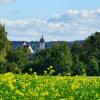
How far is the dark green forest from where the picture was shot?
76.8 metres

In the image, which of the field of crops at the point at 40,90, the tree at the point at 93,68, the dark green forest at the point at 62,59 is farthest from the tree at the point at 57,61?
the field of crops at the point at 40,90

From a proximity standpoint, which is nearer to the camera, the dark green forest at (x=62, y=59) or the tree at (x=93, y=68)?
the tree at (x=93, y=68)

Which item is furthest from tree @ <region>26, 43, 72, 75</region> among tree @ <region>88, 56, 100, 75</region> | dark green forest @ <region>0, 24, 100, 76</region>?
tree @ <region>88, 56, 100, 75</region>

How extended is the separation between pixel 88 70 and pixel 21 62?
37410 millimetres

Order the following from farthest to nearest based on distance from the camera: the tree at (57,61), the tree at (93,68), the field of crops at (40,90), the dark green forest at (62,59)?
the tree at (57,61), the dark green forest at (62,59), the tree at (93,68), the field of crops at (40,90)

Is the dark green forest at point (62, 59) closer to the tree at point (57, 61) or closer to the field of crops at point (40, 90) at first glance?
the tree at point (57, 61)

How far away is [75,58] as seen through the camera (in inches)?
3804

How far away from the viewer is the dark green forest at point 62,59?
7675cm

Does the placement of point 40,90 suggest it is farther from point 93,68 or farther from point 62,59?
point 62,59

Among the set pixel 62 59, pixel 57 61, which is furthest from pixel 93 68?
pixel 62 59

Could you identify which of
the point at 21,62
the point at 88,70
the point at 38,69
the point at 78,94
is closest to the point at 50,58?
the point at 38,69

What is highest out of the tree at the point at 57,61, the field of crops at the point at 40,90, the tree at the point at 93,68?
the tree at the point at 57,61

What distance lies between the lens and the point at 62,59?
86.6 metres

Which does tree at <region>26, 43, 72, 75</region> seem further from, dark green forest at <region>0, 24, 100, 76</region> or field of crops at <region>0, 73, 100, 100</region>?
field of crops at <region>0, 73, 100, 100</region>
